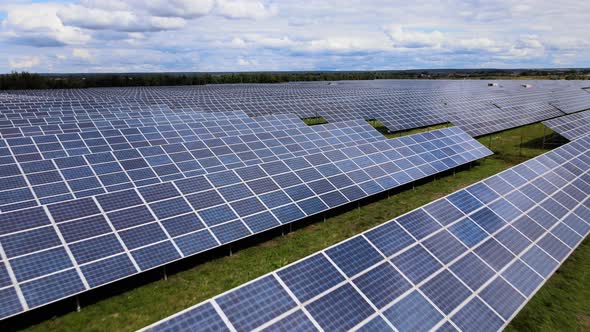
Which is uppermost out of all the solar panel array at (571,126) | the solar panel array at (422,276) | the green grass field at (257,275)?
the solar panel array at (422,276)

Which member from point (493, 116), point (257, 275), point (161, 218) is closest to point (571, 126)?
point (493, 116)

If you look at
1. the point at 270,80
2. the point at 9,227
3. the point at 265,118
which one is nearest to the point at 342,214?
the point at 9,227

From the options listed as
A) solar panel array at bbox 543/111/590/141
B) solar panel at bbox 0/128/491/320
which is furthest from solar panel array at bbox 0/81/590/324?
solar panel array at bbox 543/111/590/141

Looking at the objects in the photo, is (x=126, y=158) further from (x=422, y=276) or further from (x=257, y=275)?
(x=422, y=276)

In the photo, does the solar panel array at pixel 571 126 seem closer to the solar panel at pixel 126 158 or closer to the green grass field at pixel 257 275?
the solar panel at pixel 126 158

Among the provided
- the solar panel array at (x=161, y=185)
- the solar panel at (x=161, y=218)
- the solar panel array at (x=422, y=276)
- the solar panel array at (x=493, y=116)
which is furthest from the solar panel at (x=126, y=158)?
the solar panel array at (x=493, y=116)

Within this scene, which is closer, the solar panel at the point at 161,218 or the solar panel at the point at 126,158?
the solar panel at the point at 161,218
